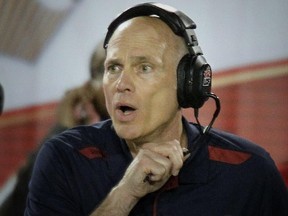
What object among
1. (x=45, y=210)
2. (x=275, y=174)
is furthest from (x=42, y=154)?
(x=275, y=174)

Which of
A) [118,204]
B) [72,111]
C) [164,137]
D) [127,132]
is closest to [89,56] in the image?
[72,111]

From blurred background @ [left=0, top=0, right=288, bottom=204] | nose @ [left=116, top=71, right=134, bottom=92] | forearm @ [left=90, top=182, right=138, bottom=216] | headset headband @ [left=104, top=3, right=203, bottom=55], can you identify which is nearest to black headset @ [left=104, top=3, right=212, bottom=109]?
headset headband @ [left=104, top=3, right=203, bottom=55]

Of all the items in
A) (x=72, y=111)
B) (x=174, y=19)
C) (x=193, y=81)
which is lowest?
(x=72, y=111)

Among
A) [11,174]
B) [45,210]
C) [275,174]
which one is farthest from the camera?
[11,174]

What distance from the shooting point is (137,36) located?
4.72ft

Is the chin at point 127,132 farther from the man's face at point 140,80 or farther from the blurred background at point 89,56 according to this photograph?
the blurred background at point 89,56

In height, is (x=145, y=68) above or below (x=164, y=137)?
above

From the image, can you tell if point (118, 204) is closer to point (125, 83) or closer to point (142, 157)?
point (142, 157)

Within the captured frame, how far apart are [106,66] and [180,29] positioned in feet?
0.59

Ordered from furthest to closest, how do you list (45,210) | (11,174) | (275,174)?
(11,174) → (275,174) → (45,210)

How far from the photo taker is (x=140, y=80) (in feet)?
4.62

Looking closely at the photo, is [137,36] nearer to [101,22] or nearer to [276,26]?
[101,22]

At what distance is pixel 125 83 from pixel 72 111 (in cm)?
83

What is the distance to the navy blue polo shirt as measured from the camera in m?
1.41
